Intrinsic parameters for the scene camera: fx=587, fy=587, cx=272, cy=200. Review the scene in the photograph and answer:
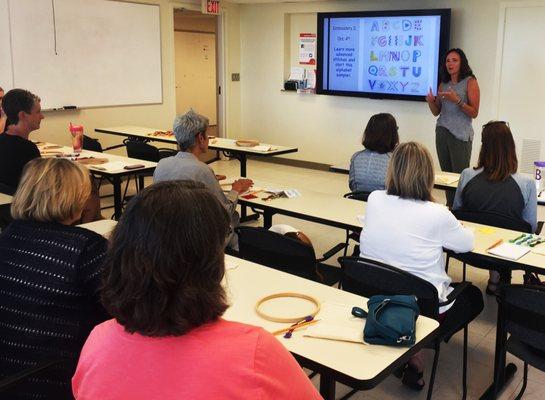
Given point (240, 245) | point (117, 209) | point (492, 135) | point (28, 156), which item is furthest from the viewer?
point (117, 209)

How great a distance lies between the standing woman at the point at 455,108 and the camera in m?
5.54

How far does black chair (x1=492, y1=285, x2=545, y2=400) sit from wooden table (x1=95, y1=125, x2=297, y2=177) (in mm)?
3573

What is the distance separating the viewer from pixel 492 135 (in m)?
3.30

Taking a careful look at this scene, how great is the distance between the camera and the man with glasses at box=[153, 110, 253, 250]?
10.6ft

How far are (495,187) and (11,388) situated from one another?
8.95ft

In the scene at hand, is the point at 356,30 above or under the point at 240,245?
above

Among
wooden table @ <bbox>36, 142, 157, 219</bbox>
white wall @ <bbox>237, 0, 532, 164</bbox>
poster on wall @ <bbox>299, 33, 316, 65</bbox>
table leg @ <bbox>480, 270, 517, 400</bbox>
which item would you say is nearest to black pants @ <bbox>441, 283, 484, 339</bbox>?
table leg @ <bbox>480, 270, 517, 400</bbox>

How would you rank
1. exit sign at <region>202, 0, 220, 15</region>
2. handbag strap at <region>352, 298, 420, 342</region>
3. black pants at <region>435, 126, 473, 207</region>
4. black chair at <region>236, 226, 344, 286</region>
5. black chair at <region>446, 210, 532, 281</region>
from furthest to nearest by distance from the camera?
1. exit sign at <region>202, 0, 220, 15</region>
2. black pants at <region>435, 126, 473, 207</region>
3. black chair at <region>446, 210, 532, 281</region>
4. black chair at <region>236, 226, 344, 286</region>
5. handbag strap at <region>352, 298, 420, 342</region>

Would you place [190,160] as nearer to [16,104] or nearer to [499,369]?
[16,104]

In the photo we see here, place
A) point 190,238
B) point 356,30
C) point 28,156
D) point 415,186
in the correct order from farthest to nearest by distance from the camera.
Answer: point 356,30 < point 28,156 < point 415,186 < point 190,238

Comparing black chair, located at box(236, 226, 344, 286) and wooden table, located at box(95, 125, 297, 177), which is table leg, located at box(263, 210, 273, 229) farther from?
wooden table, located at box(95, 125, 297, 177)

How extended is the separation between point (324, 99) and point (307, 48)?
31.4 inches

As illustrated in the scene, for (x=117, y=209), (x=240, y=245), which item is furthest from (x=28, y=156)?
(x=240, y=245)

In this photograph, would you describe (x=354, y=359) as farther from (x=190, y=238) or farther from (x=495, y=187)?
(x=495, y=187)
